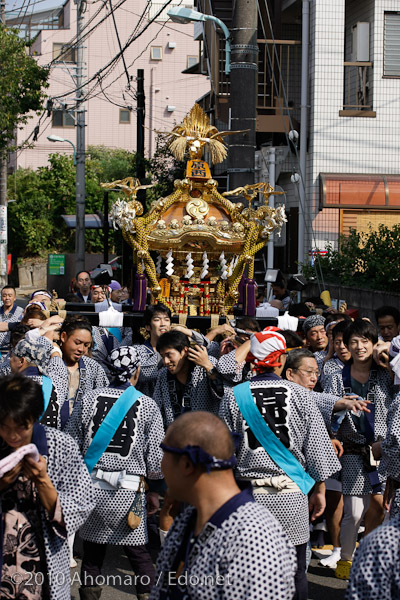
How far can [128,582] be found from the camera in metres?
5.50

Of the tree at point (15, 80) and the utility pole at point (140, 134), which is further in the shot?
the utility pole at point (140, 134)

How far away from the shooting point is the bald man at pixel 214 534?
239 centimetres

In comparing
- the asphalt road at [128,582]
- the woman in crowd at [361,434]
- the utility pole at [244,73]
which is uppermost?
the utility pole at [244,73]

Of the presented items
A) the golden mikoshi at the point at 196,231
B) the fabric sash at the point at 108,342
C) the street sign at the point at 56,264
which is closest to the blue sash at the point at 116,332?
the fabric sash at the point at 108,342

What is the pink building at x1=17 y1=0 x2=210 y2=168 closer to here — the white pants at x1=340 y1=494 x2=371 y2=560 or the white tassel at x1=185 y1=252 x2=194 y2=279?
the white tassel at x1=185 y1=252 x2=194 y2=279

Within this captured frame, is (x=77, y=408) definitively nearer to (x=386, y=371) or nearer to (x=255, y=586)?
(x=386, y=371)

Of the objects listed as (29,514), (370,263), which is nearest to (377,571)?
(29,514)

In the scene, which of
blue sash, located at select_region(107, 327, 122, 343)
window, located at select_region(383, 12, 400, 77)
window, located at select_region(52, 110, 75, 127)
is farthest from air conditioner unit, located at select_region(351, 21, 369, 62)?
window, located at select_region(52, 110, 75, 127)

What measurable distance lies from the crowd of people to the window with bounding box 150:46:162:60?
35434 millimetres

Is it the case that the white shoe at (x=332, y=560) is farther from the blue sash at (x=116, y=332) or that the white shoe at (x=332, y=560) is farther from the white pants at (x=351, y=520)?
the blue sash at (x=116, y=332)

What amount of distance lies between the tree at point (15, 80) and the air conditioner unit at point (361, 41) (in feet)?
22.3

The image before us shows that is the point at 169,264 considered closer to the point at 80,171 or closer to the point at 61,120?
the point at 80,171

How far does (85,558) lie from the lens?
4742 mm

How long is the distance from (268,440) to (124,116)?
38.4 meters
